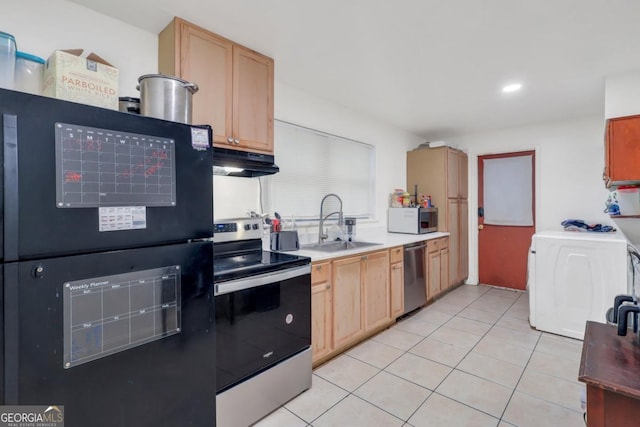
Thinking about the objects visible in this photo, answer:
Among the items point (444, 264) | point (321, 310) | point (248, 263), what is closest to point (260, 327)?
point (248, 263)

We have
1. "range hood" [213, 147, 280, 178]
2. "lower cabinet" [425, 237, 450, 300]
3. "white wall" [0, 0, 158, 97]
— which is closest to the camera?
"white wall" [0, 0, 158, 97]

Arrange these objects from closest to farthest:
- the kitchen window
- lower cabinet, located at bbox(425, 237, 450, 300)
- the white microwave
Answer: the kitchen window
lower cabinet, located at bbox(425, 237, 450, 300)
the white microwave

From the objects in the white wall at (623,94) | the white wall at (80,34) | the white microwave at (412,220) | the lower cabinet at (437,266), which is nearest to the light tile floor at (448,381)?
the lower cabinet at (437,266)

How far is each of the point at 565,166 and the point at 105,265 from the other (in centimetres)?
512

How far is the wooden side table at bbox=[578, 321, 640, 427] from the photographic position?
0.83 metres

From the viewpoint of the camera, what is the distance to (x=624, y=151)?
237 cm

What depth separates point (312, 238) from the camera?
3059 mm

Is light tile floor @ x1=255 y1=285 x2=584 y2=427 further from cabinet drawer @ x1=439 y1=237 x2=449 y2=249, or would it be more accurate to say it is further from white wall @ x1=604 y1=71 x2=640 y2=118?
white wall @ x1=604 y1=71 x2=640 y2=118

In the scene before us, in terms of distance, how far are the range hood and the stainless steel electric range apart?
1.29ft

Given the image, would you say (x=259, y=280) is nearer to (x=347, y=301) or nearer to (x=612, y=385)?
(x=347, y=301)

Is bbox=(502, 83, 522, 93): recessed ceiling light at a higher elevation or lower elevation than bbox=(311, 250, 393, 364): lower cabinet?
higher

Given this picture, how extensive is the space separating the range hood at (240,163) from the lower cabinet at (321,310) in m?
0.83

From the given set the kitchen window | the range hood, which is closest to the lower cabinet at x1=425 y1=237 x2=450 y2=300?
the kitchen window

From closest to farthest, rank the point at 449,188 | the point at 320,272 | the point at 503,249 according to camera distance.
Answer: the point at 320,272 → the point at 449,188 → the point at 503,249
